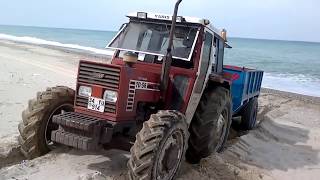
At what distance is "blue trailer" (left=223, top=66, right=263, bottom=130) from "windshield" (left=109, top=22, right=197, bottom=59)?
2787mm

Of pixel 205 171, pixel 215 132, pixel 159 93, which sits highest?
pixel 159 93

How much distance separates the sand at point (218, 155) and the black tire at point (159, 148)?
1.86 ft

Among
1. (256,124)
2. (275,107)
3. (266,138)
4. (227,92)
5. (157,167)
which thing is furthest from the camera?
(275,107)

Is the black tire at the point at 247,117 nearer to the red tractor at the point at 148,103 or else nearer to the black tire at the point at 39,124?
the red tractor at the point at 148,103

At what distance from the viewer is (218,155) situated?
7848 millimetres

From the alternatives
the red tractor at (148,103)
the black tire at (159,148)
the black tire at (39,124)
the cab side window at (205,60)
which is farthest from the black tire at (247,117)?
the black tire at (39,124)

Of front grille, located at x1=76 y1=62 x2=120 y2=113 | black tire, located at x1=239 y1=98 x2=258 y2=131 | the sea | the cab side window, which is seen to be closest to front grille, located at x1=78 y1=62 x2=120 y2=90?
front grille, located at x1=76 y1=62 x2=120 y2=113

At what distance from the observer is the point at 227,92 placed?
8.07 meters

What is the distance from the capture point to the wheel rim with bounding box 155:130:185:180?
5996 millimetres

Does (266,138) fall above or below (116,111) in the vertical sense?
below

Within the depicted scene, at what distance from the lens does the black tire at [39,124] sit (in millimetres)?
6816

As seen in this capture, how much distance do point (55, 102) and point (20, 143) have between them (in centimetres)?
81

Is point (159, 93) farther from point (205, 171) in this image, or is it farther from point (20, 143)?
point (20, 143)

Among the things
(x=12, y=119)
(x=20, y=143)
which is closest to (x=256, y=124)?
(x=12, y=119)
